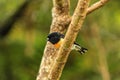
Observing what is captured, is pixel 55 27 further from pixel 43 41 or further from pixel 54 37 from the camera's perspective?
pixel 43 41

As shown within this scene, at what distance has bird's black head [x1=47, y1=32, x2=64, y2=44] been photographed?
3064 mm

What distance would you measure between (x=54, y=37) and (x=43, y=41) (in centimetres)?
354

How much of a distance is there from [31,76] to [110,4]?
1699 mm

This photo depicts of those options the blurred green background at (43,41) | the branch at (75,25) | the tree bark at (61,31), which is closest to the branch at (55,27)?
the tree bark at (61,31)

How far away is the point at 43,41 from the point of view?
263 inches

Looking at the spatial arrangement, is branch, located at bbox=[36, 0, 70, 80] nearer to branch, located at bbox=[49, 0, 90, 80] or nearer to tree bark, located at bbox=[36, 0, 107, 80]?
tree bark, located at bbox=[36, 0, 107, 80]

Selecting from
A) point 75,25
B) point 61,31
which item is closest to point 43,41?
point 61,31

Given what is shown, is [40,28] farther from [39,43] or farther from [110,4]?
[110,4]

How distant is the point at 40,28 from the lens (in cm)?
725

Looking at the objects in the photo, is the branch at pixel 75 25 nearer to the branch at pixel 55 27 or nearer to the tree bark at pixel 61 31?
the tree bark at pixel 61 31

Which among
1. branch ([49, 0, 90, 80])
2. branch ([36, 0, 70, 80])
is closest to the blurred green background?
Answer: branch ([36, 0, 70, 80])

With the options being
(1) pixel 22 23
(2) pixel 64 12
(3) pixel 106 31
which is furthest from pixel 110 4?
(2) pixel 64 12

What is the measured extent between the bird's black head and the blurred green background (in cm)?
263

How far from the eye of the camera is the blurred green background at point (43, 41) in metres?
6.21
